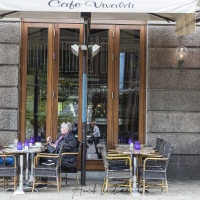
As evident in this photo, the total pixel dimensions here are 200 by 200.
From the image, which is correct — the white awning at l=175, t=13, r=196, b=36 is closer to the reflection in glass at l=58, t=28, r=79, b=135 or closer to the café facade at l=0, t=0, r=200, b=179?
the café facade at l=0, t=0, r=200, b=179

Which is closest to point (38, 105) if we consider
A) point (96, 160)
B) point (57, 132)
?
point (57, 132)

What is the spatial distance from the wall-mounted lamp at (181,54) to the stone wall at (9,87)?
13.0ft

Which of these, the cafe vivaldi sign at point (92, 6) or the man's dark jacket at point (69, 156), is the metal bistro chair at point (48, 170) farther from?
the cafe vivaldi sign at point (92, 6)

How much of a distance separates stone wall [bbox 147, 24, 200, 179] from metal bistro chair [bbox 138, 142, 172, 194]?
1521 millimetres

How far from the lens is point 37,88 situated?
11797 millimetres

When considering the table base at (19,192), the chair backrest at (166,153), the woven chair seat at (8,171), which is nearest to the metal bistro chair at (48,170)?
the table base at (19,192)

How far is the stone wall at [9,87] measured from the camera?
1152 cm

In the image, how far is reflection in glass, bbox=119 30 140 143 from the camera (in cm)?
1186

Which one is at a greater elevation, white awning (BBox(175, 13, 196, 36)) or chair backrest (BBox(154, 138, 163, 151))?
white awning (BBox(175, 13, 196, 36))

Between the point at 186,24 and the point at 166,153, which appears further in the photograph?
the point at 186,24

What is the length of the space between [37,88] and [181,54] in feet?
12.1

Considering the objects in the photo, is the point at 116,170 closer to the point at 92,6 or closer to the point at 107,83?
the point at 107,83

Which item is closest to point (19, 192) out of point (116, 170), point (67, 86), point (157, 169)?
→ point (116, 170)

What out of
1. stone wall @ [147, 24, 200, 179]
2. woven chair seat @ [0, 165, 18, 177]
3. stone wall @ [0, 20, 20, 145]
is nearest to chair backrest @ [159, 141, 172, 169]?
stone wall @ [147, 24, 200, 179]
